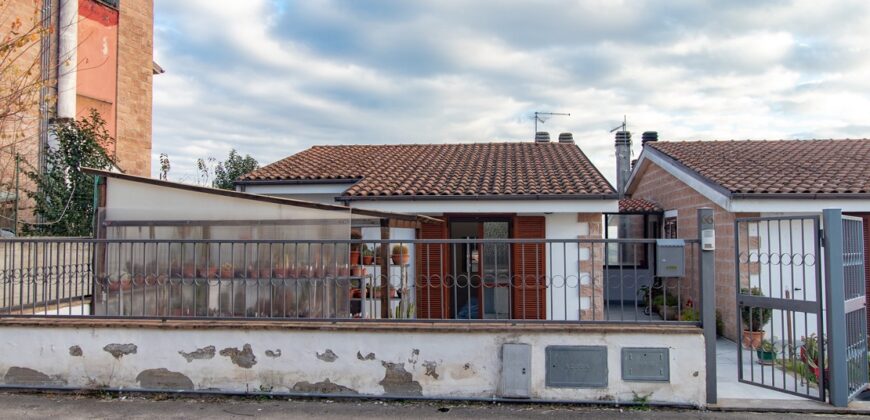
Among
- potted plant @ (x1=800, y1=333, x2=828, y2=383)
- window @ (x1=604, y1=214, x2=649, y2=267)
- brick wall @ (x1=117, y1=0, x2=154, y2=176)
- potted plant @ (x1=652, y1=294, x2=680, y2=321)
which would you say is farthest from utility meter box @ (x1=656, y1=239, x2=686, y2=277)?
brick wall @ (x1=117, y1=0, x2=154, y2=176)

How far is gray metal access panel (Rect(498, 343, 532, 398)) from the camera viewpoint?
5391 mm

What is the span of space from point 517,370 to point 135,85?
16.8 m

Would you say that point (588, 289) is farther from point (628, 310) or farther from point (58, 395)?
point (58, 395)

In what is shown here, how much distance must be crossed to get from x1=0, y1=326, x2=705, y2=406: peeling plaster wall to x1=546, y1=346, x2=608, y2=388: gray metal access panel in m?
0.06

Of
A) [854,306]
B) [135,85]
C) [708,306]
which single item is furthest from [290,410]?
[135,85]

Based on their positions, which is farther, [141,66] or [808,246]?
[141,66]

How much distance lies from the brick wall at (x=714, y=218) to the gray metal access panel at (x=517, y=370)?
551 cm

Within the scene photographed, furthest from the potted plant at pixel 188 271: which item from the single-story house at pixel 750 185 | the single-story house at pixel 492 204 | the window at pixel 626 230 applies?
the window at pixel 626 230

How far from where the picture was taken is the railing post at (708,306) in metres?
5.35

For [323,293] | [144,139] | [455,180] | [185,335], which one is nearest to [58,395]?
[185,335]

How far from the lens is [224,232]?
6.20 metres

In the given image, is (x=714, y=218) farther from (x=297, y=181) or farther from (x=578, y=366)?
(x=297, y=181)

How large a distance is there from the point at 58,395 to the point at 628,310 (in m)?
10.9

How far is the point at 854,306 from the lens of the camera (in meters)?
5.75
